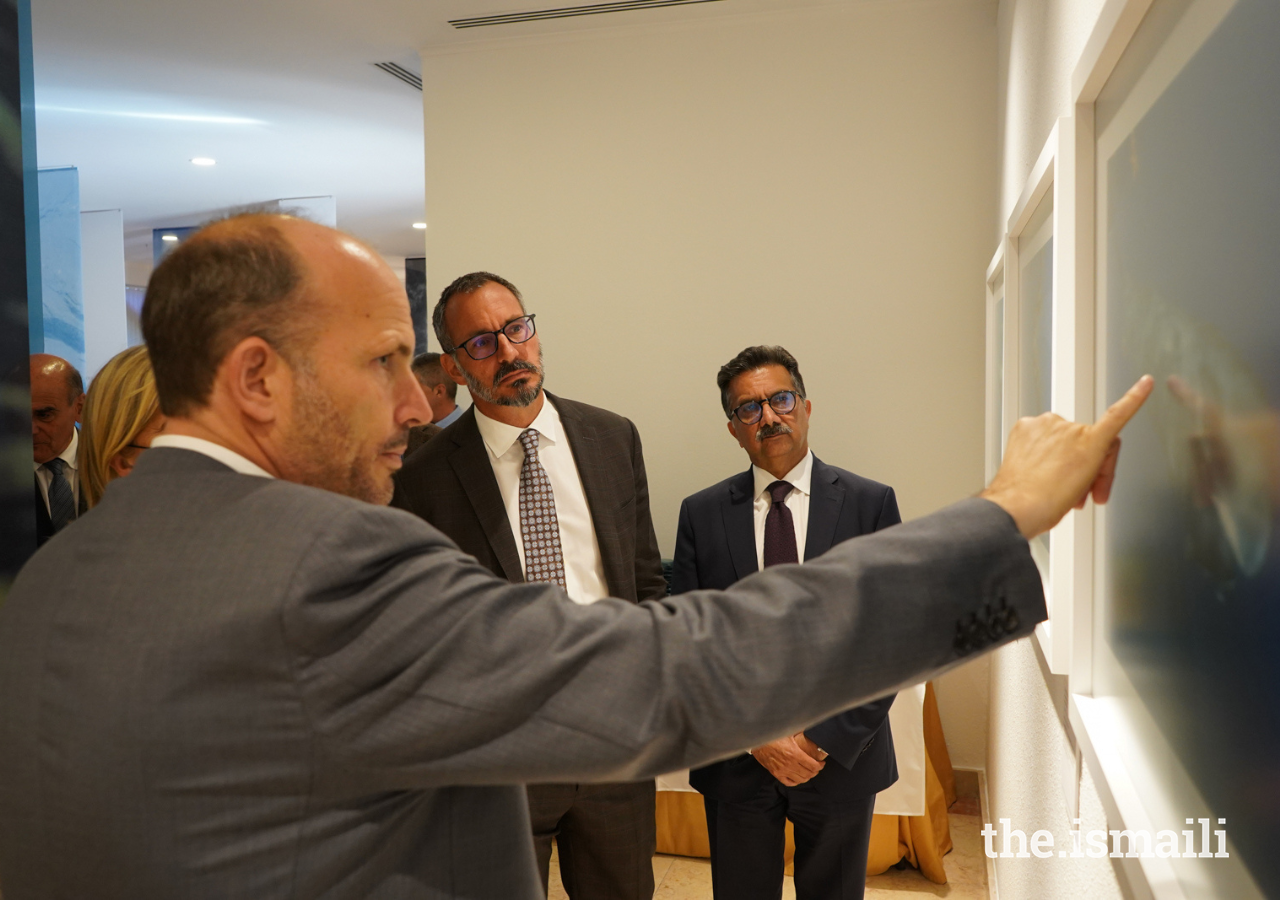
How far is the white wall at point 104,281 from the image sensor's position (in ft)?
26.7

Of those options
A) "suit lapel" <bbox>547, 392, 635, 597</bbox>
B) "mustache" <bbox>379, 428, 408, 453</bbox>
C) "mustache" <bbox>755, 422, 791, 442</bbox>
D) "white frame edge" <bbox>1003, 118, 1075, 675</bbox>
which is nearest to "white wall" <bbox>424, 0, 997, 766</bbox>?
"mustache" <bbox>755, 422, 791, 442</bbox>

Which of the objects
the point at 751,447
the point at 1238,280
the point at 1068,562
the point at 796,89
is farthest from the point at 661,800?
the point at 1238,280

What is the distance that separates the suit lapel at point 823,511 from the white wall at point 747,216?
137 cm

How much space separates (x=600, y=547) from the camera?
225 centimetres

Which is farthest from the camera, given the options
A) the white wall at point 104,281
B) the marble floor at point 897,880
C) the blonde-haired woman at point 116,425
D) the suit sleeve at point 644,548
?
the white wall at point 104,281

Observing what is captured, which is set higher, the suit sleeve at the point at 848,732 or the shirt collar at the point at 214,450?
the shirt collar at the point at 214,450

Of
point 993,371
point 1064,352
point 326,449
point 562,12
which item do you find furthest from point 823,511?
point 562,12

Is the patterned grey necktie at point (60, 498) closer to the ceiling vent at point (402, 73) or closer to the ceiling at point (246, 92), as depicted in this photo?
the ceiling at point (246, 92)

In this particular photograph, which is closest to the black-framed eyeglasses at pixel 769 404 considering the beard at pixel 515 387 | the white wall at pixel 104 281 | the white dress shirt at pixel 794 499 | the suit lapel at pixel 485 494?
the white dress shirt at pixel 794 499

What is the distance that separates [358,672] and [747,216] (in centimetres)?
342

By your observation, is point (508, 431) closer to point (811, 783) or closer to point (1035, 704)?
point (811, 783)

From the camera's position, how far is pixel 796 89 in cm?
381

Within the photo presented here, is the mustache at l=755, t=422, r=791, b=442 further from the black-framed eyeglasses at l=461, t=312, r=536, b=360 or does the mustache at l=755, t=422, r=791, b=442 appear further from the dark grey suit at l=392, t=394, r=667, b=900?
the black-framed eyeglasses at l=461, t=312, r=536, b=360

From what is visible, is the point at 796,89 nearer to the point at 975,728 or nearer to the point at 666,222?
the point at 666,222
